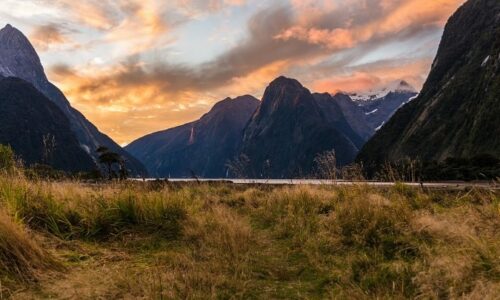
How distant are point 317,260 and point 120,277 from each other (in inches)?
120

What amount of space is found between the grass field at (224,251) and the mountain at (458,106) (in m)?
61.5

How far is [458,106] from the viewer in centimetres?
13050

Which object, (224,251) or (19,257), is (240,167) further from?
(19,257)

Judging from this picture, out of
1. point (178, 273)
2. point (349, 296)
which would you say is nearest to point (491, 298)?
point (349, 296)

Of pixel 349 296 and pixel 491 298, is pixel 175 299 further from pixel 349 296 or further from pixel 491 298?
pixel 491 298

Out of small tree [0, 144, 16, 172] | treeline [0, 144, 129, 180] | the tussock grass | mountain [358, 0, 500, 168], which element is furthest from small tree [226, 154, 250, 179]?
mountain [358, 0, 500, 168]

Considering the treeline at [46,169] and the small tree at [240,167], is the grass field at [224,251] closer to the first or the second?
the treeline at [46,169]

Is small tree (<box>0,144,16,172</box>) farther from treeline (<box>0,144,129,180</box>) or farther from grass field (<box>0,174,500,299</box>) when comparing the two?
grass field (<box>0,174,500,299</box>)

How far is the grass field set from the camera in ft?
15.9

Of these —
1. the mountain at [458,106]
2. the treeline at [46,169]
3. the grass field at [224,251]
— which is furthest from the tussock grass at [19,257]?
the mountain at [458,106]

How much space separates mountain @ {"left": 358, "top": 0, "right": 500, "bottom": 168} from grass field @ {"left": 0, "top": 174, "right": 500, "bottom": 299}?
202ft

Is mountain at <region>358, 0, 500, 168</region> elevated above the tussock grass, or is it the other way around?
mountain at <region>358, 0, 500, 168</region>

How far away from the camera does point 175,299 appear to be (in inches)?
178

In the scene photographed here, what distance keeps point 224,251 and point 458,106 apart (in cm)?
13968
